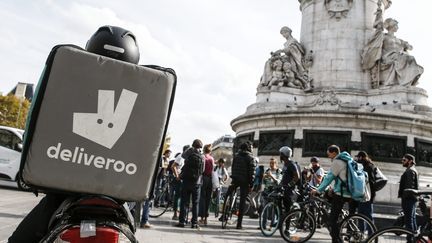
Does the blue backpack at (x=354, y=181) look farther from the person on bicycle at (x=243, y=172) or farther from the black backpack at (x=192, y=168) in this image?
the black backpack at (x=192, y=168)

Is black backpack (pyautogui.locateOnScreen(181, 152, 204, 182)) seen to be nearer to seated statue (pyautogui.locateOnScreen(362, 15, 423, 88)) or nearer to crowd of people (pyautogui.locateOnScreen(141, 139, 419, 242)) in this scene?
crowd of people (pyautogui.locateOnScreen(141, 139, 419, 242))

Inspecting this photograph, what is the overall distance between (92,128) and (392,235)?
4.16 m

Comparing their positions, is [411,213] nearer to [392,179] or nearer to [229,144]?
[392,179]

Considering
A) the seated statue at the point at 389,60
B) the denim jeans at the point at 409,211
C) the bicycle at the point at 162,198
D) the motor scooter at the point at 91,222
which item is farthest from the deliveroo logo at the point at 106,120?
the seated statue at the point at 389,60

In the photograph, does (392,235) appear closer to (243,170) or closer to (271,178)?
(243,170)

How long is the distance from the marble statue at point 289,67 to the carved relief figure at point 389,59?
2878 millimetres

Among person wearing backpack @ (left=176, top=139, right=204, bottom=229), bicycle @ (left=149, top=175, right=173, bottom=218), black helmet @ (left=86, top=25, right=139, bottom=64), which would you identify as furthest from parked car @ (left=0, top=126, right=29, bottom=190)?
black helmet @ (left=86, top=25, right=139, bottom=64)

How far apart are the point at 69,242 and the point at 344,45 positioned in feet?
69.0

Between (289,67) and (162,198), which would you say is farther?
(289,67)

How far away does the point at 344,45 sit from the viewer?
21.3m

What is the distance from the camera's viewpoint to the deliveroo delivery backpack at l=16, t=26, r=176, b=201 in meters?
2.23

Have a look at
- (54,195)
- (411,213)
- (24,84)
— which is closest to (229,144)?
(24,84)

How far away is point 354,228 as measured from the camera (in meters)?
7.40

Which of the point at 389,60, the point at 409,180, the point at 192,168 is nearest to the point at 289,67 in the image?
the point at 389,60
